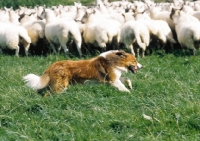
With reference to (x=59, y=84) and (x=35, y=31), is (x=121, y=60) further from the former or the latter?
(x=35, y=31)

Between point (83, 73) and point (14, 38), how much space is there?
22.5 ft

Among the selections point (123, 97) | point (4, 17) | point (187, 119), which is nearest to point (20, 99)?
point (123, 97)

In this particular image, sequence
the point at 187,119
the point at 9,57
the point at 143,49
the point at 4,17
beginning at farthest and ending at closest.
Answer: the point at 4,17 < the point at 9,57 < the point at 143,49 < the point at 187,119

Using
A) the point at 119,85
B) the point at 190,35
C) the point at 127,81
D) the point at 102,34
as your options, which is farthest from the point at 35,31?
the point at 119,85

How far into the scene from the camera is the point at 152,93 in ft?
24.6

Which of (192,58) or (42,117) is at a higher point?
(42,117)

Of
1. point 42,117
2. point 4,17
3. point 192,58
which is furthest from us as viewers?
point 4,17

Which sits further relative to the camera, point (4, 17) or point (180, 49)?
point (4, 17)

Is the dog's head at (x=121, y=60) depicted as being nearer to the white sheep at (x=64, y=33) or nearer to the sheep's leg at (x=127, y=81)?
the sheep's leg at (x=127, y=81)

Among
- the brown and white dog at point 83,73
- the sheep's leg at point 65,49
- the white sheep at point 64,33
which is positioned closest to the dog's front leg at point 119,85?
the brown and white dog at point 83,73

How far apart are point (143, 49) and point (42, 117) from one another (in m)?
6.63

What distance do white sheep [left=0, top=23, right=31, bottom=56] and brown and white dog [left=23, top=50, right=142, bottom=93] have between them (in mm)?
6429

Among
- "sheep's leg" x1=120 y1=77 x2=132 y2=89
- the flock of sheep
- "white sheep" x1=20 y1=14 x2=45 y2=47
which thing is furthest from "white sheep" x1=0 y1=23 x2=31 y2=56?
"sheep's leg" x1=120 y1=77 x2=132 y2=89

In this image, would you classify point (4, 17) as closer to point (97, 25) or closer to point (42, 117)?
point (97, 25)
